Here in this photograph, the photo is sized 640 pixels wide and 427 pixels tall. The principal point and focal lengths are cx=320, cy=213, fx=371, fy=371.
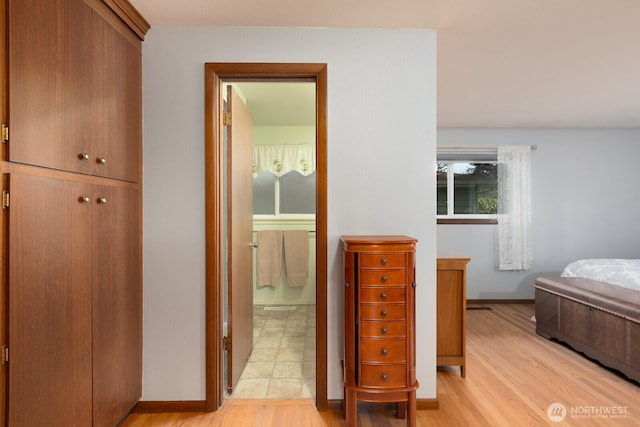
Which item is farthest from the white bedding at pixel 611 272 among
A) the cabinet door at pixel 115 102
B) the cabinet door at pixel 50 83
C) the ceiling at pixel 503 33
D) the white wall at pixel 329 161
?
the cabinet door at pixel 50 83

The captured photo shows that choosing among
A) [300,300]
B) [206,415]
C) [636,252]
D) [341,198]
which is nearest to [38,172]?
[341,198]

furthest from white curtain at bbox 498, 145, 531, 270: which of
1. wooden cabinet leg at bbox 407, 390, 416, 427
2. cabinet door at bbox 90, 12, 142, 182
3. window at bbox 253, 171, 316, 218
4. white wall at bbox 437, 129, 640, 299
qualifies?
cabinet door at bbox 90, 12, 142, 182

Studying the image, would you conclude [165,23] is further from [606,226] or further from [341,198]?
[606,226]

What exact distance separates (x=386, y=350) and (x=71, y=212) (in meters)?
1.54

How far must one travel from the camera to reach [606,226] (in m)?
4.82

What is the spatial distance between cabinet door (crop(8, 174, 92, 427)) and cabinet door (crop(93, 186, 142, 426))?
0.25 feet

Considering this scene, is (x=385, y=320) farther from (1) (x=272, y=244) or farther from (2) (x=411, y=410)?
(1) (x=272, y=244)

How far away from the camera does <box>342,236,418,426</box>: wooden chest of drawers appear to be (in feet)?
6.00

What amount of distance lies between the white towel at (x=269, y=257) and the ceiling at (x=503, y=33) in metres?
2.49

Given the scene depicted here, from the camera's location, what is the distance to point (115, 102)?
1.84m

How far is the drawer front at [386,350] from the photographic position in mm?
1832

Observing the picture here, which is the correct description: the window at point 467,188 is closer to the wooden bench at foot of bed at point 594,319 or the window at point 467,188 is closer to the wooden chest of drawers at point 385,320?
the wooden bench at foot of bed at point 594,319

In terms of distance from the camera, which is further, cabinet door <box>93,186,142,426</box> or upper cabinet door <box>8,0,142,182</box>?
cabinet door <box>93,186,142,426</box>

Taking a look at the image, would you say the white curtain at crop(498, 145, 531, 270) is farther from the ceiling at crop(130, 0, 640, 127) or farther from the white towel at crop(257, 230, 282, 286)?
the white towel at crop(257, 230, 282, 286)
